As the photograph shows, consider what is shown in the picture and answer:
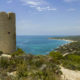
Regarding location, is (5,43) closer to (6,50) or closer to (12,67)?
(6,50)

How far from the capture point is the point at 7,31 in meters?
12.4

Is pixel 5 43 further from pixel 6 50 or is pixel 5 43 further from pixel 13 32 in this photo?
pixel 13 32

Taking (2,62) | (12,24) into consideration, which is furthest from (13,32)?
(2,62)

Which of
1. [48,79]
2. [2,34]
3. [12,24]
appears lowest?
[48,79]

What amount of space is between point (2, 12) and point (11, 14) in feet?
3.58

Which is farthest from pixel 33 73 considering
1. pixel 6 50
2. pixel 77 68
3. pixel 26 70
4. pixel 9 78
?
pixel 6 50

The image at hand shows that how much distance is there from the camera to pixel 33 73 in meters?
5.26

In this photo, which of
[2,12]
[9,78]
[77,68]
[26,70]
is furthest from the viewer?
[2,12]

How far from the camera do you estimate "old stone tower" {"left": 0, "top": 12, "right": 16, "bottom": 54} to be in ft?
40.1

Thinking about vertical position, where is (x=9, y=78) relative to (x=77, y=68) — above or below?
above

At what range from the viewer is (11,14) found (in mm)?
12562

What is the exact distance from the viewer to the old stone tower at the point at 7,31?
12219mm

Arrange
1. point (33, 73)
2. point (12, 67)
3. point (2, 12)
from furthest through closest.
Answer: point (2, 12) → point (12, 67) → point (33, 73)

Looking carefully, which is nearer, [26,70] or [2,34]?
[26,70]
